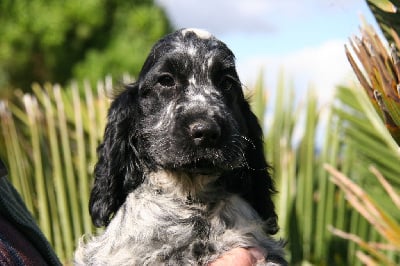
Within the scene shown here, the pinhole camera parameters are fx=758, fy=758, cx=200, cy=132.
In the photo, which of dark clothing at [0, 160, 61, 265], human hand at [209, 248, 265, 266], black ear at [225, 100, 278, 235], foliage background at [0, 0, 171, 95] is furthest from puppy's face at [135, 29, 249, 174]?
foliage background at [0, 0, 171, 95]

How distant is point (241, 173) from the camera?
12.3 ft

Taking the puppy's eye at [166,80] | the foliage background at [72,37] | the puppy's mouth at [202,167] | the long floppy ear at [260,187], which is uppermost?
the foliage background at [72,37]

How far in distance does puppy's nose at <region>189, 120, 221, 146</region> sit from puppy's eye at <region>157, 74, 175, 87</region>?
1.11 ft

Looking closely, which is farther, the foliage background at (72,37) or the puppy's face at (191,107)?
→ the foliage background at (72,37)

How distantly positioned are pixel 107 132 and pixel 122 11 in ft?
70.7

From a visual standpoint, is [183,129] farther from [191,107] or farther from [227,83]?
[227,83]

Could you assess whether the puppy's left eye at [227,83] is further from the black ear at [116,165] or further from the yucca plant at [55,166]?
the yucca plant at [55,166]

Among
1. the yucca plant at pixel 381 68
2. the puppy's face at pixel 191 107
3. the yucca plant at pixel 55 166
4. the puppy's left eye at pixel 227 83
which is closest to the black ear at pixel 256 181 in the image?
the puppy's face at pixel 191 107

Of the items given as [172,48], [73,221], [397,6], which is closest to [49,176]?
[73,221]

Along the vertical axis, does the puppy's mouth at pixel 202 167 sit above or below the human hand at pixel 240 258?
above

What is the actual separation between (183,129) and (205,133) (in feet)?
0.44

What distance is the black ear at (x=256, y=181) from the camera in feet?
12.5

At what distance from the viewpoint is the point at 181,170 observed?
3.52 meters

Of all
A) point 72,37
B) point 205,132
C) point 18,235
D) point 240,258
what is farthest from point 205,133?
A: point 72,37
